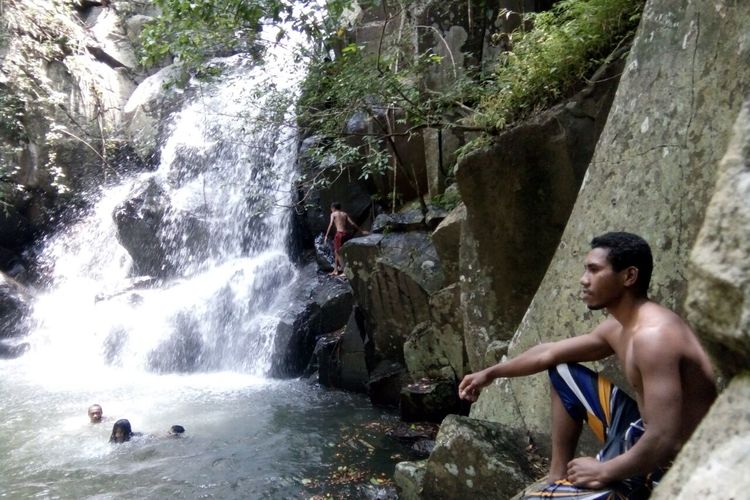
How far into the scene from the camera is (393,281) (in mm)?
8320

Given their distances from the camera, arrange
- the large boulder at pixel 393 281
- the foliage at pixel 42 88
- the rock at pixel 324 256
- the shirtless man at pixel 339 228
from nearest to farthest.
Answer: the large boulder at pixel 393 281 → the shirtless man at pixel 339 228 → the rock at pixel 324 256 → the foliage at pixel 42 88

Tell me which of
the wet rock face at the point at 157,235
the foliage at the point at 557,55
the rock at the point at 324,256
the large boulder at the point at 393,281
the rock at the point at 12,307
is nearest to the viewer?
the foliage at the point at 557,55

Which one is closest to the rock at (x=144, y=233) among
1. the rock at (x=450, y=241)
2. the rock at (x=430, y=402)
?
the rock at (x=430, y=402)

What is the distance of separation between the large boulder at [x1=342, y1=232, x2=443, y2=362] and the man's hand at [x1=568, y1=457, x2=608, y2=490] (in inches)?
220

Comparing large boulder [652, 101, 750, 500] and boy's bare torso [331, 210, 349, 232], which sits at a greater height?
large boulder [652, 101, 750, 500]

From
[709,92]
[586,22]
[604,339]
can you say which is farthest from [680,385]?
[586,22]

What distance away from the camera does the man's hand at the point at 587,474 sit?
85.0 inches

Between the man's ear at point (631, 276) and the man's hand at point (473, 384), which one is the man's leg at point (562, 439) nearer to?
the man's hand at point (473, 384)

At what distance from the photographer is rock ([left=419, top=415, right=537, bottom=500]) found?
11.6ft

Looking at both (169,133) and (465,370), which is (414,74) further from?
(169,133)

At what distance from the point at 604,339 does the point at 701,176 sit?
1.24 meters

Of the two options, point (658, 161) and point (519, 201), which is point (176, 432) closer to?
point (519, 201)

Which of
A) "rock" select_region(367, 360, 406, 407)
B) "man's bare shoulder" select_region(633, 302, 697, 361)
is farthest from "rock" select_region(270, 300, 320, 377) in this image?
"man's bare shoulder" select_region(633, 302, 697, 361)

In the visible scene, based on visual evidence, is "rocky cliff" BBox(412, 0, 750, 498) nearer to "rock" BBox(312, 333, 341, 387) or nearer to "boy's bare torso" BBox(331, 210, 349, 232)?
"rock" BBox(312, 333, 341, 387)
